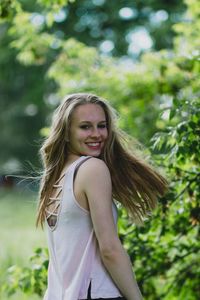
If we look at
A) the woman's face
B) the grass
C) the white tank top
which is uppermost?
the woman's face

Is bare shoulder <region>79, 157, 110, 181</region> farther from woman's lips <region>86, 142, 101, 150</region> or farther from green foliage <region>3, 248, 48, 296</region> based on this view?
green foliage <region>3, 248, 48, 296</region>

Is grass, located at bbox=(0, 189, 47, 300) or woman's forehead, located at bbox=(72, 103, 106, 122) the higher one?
woman's forehead, located at bbox=(72, 103, 106, 122)

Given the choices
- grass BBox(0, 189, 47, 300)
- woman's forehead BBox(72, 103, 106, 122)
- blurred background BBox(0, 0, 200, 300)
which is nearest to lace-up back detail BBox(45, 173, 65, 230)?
woman's forehead BBox(72, 103, 106, 122)

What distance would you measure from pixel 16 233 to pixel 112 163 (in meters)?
12.6

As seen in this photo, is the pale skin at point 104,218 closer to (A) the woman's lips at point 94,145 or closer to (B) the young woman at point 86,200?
(B) the young woman at point 86,200

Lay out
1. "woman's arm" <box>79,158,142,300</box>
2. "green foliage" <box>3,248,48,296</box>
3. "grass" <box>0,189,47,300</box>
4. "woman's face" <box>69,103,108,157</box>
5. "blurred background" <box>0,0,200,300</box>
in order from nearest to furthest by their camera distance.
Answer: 1. "woman's arm" <box>79,158,142,300</box>
2. "woman's face" <box>69,103,108,157</box>
3. "blurred background" <box>0,0,200,300</box>
4. "green foliage" <box>3,248,48,296</box>
5. "grass" <box>0,189,47,300</box>

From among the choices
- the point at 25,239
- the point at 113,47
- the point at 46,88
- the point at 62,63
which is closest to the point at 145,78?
the point at 62,63

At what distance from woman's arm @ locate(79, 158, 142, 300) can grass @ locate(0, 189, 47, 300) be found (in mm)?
2794

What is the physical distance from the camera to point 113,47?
2911 cm

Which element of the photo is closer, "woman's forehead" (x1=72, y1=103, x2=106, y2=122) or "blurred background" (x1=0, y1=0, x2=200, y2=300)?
"woman's forehead" (x1=72, y1=103, x2=106, y2=122)

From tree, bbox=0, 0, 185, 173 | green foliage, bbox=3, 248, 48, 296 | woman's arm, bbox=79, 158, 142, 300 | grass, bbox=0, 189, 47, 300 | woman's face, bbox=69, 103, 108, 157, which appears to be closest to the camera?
woman's arm, bbox=79, 158, 142, 300

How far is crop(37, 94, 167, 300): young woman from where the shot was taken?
3.11m

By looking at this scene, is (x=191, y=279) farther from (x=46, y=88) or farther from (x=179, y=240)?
(x=46, y=88)

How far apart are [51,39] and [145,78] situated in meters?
1.50
